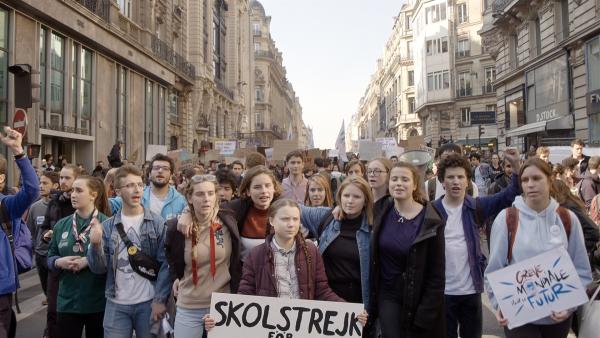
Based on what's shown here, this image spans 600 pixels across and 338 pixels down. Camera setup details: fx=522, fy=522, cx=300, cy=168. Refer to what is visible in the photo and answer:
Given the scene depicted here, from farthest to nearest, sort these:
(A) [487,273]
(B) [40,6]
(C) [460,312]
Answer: (B) [40,6], (C) [460,312], (A) [487,273]

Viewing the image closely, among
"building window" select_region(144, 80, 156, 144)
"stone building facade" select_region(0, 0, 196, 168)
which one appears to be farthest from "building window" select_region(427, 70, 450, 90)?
"building window" select_region(144, 80, 156, 144)

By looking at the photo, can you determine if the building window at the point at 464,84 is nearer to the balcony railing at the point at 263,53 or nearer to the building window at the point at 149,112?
the building window at the point at 149,112

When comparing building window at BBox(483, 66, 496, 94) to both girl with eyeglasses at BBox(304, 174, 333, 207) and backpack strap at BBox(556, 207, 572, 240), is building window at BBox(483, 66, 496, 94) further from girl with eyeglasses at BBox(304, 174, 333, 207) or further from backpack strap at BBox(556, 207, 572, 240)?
backpack strap at BBox(556, 207, 572, 240)

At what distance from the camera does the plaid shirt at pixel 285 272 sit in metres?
3.57

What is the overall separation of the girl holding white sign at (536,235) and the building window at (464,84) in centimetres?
5053

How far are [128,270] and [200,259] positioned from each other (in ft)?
2.17

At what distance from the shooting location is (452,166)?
4.39 meters

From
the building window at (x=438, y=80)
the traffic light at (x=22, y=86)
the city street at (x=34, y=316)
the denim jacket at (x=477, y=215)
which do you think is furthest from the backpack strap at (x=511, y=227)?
the building window at (x=438, y=80)

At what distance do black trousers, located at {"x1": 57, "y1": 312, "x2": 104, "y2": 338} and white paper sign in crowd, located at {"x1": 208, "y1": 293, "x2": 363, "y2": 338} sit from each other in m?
1.26

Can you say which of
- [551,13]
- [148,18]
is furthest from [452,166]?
[148,18]

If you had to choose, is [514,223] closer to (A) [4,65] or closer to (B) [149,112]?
(A) [4,65]

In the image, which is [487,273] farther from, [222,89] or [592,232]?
[222,89]

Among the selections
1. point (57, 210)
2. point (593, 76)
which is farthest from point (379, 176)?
point (593, 76)

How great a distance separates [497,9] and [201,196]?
30.8 meters
